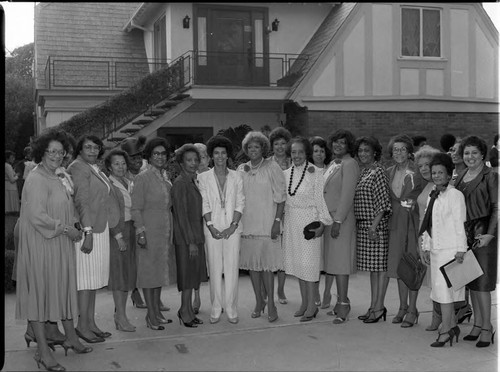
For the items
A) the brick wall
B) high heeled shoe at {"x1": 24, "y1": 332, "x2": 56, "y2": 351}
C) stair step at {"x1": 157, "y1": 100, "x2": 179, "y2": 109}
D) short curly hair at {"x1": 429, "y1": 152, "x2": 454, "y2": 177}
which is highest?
stair step at {"x1": 157, "y1": 100, "x2": 179, "y2": 109}

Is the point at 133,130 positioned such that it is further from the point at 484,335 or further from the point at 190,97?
the point at 484,335

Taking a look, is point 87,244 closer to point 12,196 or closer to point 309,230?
point 309,230

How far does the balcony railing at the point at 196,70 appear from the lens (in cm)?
1581

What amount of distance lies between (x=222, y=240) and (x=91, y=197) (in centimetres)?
147

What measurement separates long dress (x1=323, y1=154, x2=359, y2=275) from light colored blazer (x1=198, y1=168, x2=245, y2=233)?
94 centimetres

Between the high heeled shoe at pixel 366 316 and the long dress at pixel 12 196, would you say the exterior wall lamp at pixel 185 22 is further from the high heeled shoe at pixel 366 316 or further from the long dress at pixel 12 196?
the high heeled shoe at pixel 366 316

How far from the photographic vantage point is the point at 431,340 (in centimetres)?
581

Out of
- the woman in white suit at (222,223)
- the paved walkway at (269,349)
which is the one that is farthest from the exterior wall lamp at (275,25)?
the paved walkway at (269,349)

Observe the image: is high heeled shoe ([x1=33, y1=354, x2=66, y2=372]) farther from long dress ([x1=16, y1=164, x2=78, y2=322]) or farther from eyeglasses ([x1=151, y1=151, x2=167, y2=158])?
eyeglasses ([x1=151, y1=151, x2=167, y2=158])

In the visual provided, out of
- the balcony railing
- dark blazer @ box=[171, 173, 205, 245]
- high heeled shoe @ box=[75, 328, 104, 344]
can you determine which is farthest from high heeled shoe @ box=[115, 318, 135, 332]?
the balcony railing

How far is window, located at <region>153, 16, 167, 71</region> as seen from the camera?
664 inches

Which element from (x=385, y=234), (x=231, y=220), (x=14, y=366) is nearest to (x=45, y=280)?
(x=14, y=366)

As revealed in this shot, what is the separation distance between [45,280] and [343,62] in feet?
39.1

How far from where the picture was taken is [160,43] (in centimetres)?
1744
